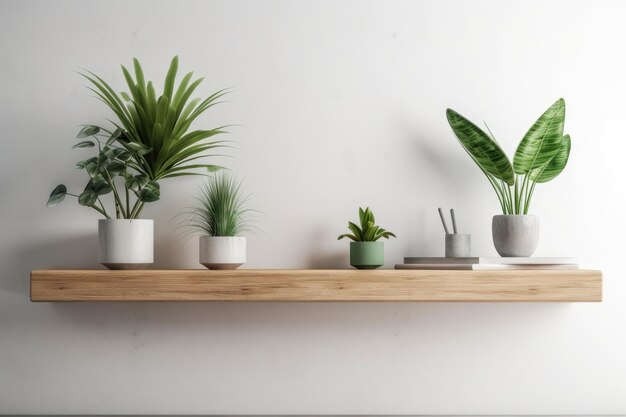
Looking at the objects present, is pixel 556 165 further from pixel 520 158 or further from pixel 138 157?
pixel 138 157

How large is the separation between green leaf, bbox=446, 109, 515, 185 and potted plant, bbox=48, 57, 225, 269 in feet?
2.10

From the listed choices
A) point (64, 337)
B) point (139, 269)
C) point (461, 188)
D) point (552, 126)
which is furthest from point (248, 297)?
point (552, 126)

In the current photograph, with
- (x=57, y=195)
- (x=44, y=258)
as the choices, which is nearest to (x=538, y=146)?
(x=57, y=195)

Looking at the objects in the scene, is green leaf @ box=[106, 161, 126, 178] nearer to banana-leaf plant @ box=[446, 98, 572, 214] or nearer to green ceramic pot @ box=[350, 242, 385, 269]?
green ceramic pot @ box=[350, 242, 385, 269]

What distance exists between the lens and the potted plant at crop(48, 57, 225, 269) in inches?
53.4

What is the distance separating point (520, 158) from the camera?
4.87 ft

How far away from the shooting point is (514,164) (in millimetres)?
1491

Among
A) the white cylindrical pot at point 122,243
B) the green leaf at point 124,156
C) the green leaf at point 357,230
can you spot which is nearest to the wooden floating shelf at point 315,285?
the white cylindrical pot at point 122,243

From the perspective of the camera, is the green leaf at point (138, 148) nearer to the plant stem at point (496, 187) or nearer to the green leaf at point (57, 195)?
the green leaf at point (57, 195)

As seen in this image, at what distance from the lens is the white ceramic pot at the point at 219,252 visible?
54.4 inches

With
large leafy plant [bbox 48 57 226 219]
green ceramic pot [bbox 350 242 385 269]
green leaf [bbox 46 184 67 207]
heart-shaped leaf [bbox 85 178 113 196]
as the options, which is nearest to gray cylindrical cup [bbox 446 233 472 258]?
green ceramic pot [bbox 350 242 385 269]

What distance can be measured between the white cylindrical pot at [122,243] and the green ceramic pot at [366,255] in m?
0.52

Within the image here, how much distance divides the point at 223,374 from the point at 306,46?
36.4 inches

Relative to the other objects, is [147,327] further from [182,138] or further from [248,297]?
[182,138]
